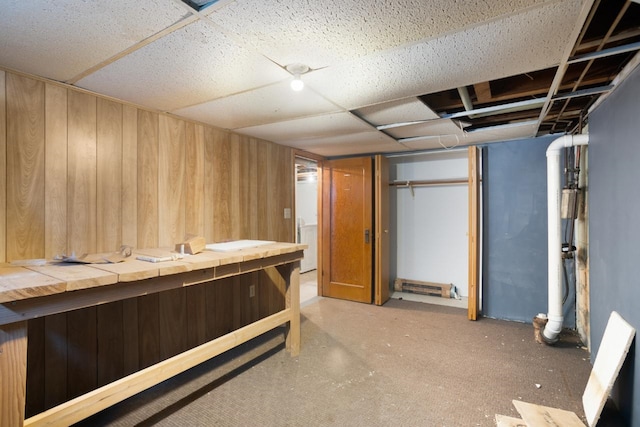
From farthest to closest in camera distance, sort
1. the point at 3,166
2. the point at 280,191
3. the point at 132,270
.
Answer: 1. the point at 280,191
2. the point at 3,166
3. the point at 132,270

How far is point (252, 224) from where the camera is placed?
3.26m

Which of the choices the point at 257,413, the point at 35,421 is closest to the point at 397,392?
the point at 257,413

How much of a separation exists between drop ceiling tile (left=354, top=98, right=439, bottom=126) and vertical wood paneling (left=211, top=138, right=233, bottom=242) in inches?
52.9

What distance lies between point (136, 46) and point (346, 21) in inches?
40.2

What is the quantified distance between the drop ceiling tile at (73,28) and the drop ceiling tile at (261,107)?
2.51 feet

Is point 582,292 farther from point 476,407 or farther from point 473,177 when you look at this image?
point 476,407

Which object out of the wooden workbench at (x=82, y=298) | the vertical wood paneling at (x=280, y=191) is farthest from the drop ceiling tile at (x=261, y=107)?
the wooden workbench at (x=82, y=298)

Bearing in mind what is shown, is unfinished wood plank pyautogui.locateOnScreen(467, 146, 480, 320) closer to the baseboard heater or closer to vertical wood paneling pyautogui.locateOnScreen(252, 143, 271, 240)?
the baseboard heater

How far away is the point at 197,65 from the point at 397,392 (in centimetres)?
244

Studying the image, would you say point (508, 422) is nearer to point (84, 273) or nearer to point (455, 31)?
point (455, 31)

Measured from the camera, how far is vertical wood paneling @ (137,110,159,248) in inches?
91.8

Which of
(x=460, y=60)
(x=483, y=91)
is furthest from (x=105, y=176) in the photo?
(x=483, y=91)

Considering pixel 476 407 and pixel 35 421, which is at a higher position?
pixel 35 421

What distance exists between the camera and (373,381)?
2242 mm
